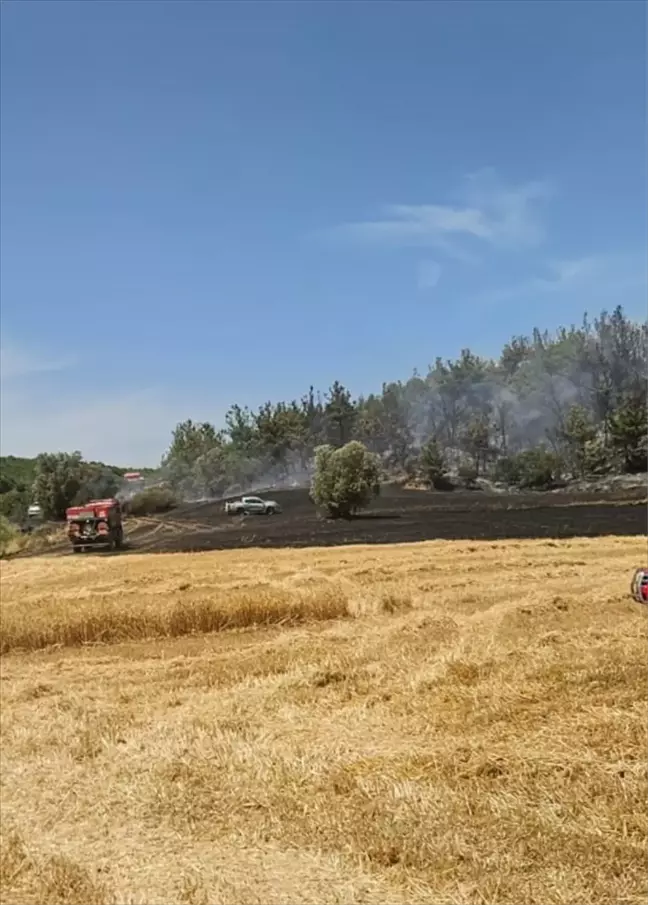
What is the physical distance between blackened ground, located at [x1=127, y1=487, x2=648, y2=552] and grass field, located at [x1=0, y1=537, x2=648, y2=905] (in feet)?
38.7

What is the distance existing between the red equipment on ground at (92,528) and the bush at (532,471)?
91.4 feet

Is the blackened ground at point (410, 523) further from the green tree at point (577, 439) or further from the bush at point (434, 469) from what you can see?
the green tree at point (577, 439)

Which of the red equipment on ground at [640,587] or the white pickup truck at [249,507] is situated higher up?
the white pickup truck at [249,507]

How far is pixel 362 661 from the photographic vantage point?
443 inches

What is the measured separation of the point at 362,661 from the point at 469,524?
63.4 feet

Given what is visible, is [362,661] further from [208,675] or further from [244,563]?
[244,563]

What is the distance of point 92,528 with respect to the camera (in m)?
28.8

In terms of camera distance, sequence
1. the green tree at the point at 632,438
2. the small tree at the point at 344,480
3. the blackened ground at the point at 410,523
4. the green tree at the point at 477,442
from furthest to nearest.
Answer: the green tree at the point at 477,442 < the green tree at the point at 632,438 < the small tree at the point at 344,480 < the blackened ground at the point at 410,523

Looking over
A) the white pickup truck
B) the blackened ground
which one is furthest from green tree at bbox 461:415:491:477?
the white pickup truck

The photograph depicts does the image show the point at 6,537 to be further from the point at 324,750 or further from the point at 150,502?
the point at 324,750

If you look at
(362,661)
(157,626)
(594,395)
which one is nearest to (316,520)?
(157,626)

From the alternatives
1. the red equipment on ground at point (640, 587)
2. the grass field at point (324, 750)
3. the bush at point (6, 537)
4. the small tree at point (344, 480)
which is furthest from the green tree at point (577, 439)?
the grass field at point (324, 750)

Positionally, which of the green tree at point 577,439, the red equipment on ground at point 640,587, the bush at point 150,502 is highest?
the green tree at point 577,439

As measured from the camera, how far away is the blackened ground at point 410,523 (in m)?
27.6
